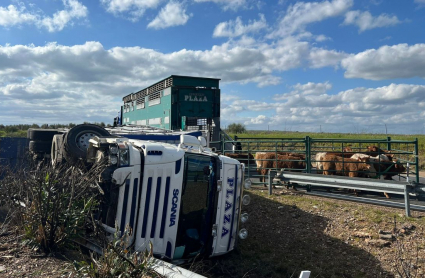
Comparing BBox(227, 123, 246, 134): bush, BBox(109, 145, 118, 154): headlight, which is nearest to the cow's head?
BBox(109, 145, 118, 154): headlight

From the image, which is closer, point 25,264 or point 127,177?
point 25,264

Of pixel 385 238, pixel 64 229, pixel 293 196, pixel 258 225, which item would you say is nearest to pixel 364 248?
pixel 385 238

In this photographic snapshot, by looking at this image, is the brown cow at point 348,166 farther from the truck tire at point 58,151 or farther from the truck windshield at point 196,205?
the truck tire at point 58,151

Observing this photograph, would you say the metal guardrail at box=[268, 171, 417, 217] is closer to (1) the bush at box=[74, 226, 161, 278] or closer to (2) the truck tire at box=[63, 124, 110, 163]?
(2) the truck tire at box=[63, 124, 110, 163]

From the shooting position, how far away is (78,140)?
6102 mm

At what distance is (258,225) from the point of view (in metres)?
8.30

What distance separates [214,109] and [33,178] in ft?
39.8

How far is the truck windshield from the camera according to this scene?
207 inches

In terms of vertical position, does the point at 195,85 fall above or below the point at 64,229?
above

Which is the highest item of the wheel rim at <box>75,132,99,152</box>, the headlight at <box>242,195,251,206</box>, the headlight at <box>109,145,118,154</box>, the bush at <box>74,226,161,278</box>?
the wheel rim at <box>75,132,99,152</box>

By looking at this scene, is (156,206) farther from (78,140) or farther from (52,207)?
(78,140)

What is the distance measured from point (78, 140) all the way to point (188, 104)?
377 inches

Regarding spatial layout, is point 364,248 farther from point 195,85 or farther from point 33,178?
point 195,85

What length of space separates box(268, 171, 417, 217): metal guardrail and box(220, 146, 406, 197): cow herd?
156 centimetres
